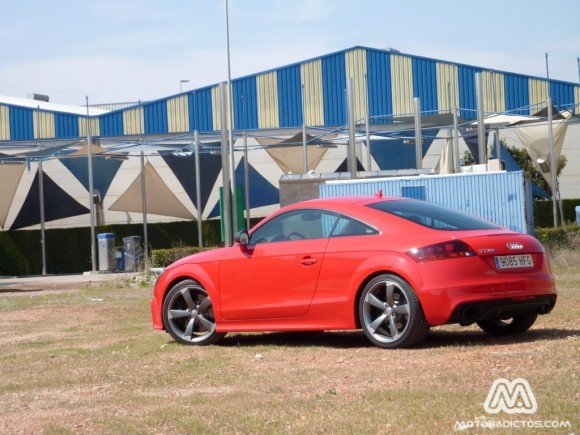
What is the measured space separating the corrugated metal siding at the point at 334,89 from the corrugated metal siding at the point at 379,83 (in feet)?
3.97

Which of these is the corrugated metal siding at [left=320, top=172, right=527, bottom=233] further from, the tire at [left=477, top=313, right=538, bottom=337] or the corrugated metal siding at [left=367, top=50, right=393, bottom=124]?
the corrugated metal siding at [left=367, top=50, right=393, bottom=124]

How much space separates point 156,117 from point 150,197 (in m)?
10.0

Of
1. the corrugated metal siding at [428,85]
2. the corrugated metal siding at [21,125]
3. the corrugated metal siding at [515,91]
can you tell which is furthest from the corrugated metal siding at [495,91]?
the corrugated metal siding at [21,125]

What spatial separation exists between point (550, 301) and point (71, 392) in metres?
4.09

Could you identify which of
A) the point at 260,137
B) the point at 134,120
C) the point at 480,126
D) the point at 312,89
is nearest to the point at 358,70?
the point at 312,89

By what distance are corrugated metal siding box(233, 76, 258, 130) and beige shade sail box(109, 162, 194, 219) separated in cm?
880

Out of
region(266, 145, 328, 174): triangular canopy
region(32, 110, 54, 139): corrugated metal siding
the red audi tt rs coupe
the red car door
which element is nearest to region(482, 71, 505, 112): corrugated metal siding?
region(266, 145, 328, 174): triangular canopy

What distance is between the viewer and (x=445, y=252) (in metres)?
9.02

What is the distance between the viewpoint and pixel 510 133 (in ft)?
154

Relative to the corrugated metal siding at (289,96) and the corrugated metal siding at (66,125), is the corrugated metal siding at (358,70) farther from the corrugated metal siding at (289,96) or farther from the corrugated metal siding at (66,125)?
the corrugated metal siding at (66,125)

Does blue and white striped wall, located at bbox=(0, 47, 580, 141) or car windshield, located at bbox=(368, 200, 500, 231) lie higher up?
blue and white striped wall, located at bbox=(0, 47, 580, 141)

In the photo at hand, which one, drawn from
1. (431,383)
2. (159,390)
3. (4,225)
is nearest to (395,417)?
(431,383)

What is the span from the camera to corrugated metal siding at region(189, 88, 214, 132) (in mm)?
50500

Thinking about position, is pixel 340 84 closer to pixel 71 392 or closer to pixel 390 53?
pixel 390 53
